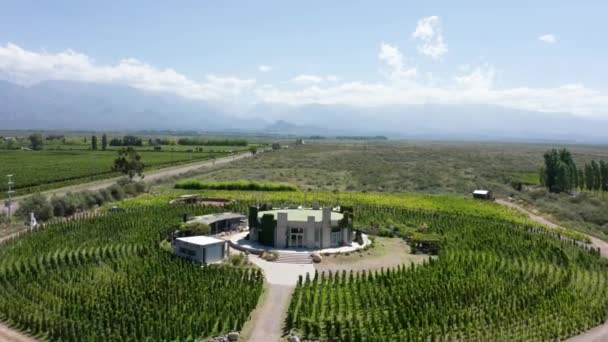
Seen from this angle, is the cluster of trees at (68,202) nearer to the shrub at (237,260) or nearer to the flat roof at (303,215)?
the flat roof at (303,215)

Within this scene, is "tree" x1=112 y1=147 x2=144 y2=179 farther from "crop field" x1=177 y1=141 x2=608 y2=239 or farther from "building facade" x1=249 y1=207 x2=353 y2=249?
"building facade" x1=249 y1=207 x2=353 y2=249

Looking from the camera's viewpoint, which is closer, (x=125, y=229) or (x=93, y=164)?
(x=125, y=229)

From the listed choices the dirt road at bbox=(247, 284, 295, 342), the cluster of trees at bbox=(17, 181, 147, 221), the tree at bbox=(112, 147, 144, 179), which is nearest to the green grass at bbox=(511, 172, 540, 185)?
the tree at bbox=(112, 147, 144, 179)

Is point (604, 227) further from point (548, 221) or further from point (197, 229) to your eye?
point (197, 229)

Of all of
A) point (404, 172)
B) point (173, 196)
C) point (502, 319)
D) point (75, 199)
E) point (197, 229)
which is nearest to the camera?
point (502, 319)

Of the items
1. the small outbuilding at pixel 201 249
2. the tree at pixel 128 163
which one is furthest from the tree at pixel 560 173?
the tree at pixel 128 163

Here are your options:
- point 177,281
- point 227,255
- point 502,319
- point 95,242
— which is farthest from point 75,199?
point 502,319
